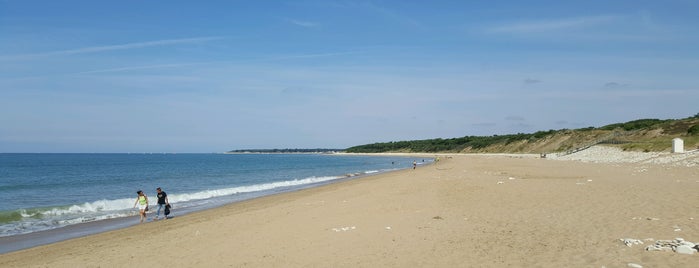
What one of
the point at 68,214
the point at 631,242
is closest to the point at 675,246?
the point at 631,242

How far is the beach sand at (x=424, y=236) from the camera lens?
824 centimetres

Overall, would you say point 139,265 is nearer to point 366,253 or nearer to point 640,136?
point 366,253

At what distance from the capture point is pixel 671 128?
60219mm

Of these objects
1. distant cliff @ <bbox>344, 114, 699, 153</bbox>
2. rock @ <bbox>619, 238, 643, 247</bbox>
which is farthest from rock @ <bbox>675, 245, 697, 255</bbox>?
distant cliff @ <bbox>344, 114, 699, 153</bbox>

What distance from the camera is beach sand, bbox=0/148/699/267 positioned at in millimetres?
8242

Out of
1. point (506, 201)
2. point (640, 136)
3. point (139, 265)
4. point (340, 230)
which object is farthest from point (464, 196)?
point (640, 136)

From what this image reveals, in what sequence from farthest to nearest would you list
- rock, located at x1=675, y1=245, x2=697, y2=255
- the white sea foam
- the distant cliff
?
the distant cliff, the white sea foam, rock, located at x1=675, y1=245, x2=697, y2=255

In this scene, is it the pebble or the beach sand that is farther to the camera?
the beach sand

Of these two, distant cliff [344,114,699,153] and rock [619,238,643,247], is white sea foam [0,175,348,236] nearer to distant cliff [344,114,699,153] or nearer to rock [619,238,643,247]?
rock [619,238,643,247]

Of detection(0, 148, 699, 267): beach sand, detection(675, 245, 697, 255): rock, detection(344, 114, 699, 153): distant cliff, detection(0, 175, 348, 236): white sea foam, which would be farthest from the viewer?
detection(344, 114, 699, 153): distant cliff

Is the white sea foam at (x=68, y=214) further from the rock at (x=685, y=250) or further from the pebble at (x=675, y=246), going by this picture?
the rock at (x=685, y=250)

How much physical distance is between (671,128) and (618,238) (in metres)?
61.7

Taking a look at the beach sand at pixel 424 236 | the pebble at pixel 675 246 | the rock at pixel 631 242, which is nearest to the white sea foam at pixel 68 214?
the beach sand at pixel 424 236

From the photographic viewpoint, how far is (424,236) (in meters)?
10.3
